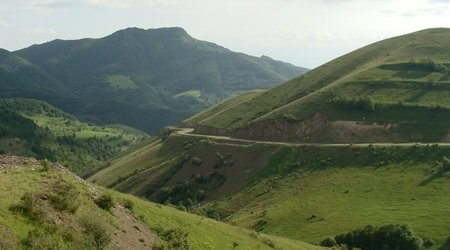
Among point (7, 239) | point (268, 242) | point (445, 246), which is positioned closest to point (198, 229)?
point (268, 242)

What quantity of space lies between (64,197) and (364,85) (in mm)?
133307

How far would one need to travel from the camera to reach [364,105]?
13450 centimetres

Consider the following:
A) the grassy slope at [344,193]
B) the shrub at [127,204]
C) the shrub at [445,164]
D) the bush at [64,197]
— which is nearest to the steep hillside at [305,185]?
the shrub at [445,164]

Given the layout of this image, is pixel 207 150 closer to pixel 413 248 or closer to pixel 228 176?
pixel 228 176

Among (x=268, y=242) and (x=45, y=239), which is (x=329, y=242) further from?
(x=45, y=239)

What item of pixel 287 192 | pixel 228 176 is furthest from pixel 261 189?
pixel 228 176

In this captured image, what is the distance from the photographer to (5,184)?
2948cm

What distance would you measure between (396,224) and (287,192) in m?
31.8

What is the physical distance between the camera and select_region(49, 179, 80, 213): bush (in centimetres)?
2922

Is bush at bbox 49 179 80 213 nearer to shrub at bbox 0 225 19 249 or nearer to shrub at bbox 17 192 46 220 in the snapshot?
shrub at bbox 17 192 46 220

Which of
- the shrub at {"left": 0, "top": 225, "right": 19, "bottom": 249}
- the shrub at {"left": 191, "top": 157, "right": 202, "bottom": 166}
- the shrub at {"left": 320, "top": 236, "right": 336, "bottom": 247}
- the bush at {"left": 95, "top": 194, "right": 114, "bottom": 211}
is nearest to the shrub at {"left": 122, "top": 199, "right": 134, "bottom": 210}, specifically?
the bush at {"left": 95, "top": 194, "right": 114, "bottom": 211}

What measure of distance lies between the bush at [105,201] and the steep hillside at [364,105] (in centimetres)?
9920

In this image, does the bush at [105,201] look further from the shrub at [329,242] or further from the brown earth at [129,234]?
the shrub at [329,242]

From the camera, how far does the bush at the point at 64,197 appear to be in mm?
29219
